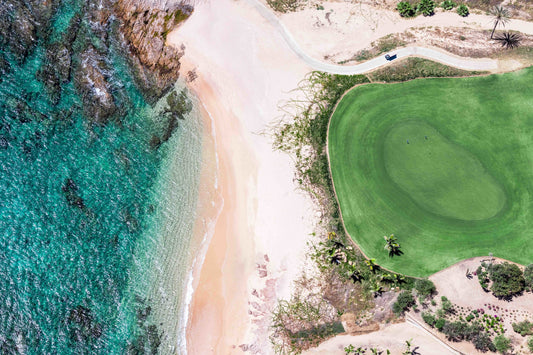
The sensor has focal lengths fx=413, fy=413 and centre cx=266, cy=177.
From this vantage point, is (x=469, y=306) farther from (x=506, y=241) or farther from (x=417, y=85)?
(x=417, y=85)

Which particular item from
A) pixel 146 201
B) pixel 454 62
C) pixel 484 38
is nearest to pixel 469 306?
pixel 454 62

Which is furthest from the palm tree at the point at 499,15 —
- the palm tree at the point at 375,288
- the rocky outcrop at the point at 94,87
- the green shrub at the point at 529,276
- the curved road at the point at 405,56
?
the rocky outcrop at the point at 94,87

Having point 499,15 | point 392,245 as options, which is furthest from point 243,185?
point 499,15

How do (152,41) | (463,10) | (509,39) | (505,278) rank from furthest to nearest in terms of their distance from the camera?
(152,41)
(463,10)
(509,39)
(505,278)

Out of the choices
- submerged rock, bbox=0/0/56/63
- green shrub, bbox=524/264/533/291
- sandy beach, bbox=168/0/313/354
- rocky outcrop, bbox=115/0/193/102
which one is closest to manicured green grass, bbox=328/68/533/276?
green shrub, bbox=524/264/533/291

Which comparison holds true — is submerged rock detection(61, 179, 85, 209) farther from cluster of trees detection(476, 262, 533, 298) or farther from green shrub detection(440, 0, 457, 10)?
green shrub detection(440, 0, 457, 10)

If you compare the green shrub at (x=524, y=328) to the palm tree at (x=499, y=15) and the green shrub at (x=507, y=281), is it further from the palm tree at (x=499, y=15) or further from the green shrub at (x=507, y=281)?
the palm tree at (x=499, y=15)

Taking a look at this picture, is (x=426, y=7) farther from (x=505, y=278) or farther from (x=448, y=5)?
(x=505, y=278)
